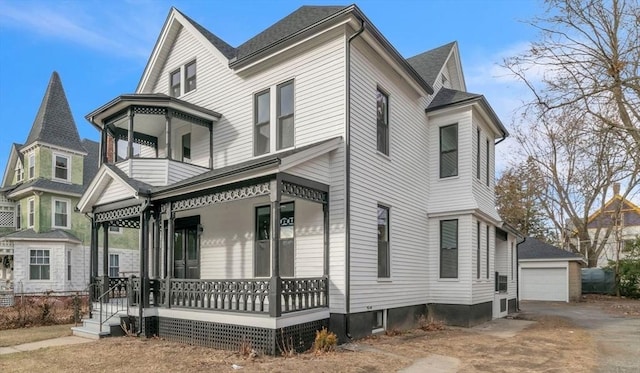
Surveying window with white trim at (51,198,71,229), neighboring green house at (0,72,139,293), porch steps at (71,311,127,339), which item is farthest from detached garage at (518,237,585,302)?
window with white trim at (51,198,71,229)

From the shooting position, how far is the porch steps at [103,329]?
37.1ft

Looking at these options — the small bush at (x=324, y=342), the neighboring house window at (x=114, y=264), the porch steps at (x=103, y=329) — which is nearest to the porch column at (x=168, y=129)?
the porch steps at (x=103, y=329)

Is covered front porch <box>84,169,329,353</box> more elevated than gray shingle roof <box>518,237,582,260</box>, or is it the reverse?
covered front porch <box>84,169,329,353</box>

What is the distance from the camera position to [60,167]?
25672 millimetres

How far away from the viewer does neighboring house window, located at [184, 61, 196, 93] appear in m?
15.5

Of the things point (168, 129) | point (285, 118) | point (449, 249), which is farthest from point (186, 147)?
point (449, 249)

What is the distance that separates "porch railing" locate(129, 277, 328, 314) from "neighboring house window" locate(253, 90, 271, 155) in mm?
4075

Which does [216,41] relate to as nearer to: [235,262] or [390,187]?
[235,262]

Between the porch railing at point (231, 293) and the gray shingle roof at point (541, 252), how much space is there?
23.3m

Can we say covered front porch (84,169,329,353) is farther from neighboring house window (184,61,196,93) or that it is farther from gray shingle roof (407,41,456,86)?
gray shingle roof (407,41,456,86)

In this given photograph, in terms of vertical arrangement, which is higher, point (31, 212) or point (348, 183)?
point (348, 183)

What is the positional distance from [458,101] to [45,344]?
1303 centimetres

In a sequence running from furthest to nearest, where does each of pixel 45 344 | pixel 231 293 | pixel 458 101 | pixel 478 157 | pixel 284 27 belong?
pixel 478 157, pixel 458 101, pixel 284 27, pixel 45 344, pixel 231 293

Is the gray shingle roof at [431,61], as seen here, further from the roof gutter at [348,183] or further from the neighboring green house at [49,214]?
the neighboring green house at [49,214]
